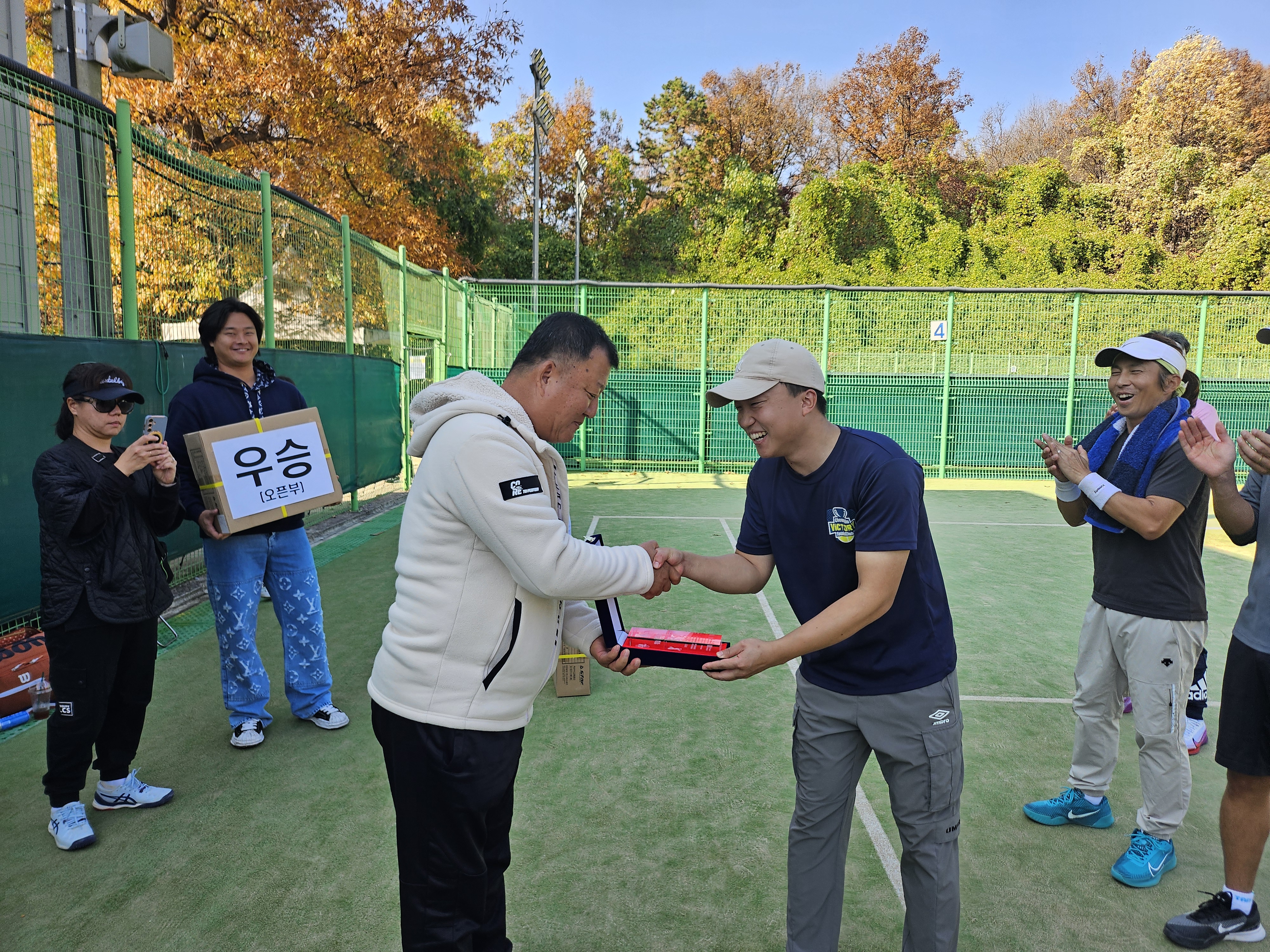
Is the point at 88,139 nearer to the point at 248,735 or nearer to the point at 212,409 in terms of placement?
the point at 212,409

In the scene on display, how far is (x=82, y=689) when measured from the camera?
355 cm

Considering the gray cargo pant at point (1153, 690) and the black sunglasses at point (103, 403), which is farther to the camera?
the black sunglasses at point (103, 403)

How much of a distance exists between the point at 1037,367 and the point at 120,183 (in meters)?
15.7

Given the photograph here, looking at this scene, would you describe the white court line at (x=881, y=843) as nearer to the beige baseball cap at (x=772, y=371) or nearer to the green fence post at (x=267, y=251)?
the beige baseball cap at (x=772, y=371)

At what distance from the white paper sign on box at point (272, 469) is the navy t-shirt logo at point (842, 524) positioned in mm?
3211

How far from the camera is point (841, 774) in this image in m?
2.66

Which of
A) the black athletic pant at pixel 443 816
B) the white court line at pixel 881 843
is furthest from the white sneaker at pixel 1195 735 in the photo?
the black athletic pant at pixel 443 816

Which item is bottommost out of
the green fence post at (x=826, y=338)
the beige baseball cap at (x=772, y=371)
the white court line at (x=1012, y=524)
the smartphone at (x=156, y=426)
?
the white court line at (x=1012, y=524)

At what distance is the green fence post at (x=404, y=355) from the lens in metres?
12.6

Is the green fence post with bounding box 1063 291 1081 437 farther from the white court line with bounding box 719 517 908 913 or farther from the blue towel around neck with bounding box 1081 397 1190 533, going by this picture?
the white court line with bounding box 719 517 908 913

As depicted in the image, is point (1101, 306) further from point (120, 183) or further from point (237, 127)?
point (237, 127)

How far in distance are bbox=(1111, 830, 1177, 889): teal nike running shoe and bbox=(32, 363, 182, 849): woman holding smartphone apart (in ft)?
14.0

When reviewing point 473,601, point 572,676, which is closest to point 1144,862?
point 473,601

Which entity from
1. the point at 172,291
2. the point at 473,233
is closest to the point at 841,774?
the point at 172,291
